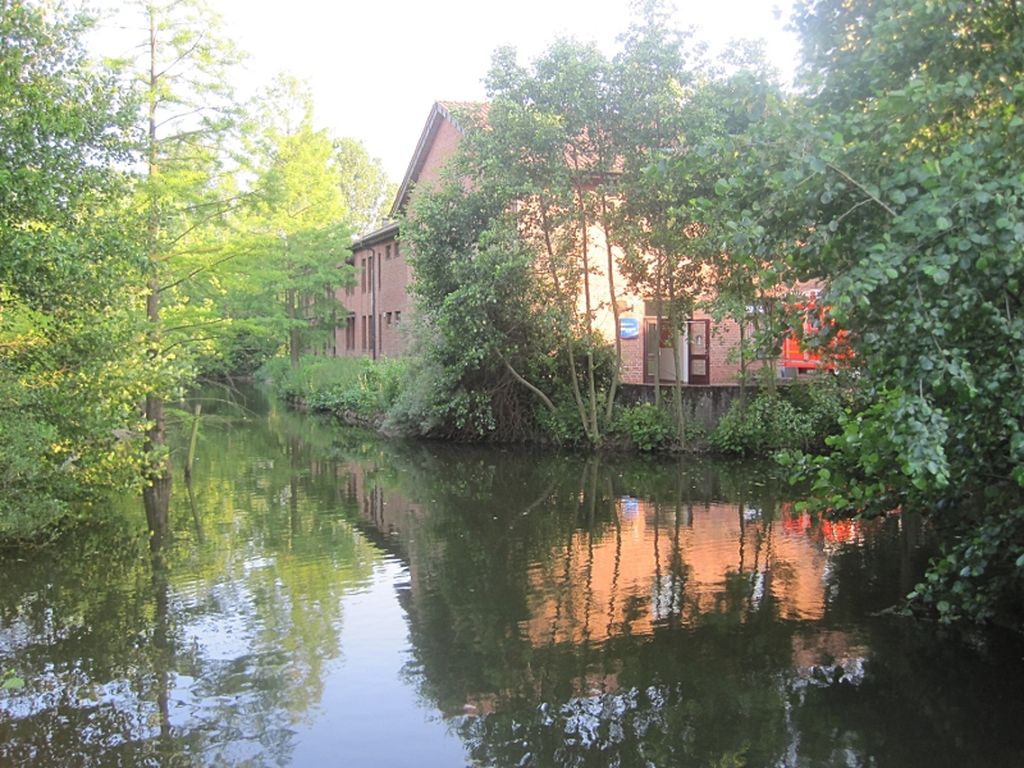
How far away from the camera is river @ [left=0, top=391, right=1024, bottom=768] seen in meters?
5.21

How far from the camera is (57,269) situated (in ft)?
22.3

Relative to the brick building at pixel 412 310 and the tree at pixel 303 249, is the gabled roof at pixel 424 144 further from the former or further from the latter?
the tree at pixel 303 249

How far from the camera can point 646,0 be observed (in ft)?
56.5

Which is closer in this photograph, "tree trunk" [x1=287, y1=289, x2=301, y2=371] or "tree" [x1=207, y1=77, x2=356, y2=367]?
"tree" [x1=207, y1=77, x2=356, y2=367]

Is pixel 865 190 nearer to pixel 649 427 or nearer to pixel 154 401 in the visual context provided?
pixel 154 401

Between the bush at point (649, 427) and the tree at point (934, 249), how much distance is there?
42.1ft

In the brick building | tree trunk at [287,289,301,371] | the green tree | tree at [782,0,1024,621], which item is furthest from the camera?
tree trunk at [287,289,301,371]

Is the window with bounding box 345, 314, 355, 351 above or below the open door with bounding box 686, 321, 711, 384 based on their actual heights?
above

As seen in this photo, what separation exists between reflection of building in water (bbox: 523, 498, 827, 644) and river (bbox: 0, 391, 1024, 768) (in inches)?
1.5

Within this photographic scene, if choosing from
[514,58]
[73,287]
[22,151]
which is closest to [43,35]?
[22,151]

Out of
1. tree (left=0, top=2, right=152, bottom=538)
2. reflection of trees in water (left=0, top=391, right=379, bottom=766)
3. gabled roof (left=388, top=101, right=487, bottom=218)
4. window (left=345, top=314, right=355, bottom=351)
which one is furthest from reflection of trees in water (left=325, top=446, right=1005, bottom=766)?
window (left=345, top=314, right=355, bottom=351)

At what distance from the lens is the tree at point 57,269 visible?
678 centimetres

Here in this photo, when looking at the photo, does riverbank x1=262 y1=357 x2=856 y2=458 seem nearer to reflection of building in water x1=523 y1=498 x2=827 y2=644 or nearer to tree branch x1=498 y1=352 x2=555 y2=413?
tree branch x1=498 y1=352 x2=555 y2=413

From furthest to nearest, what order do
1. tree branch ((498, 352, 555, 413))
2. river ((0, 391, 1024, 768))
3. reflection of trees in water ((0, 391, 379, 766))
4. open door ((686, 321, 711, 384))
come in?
1. open door ((686, 321, 711, 384))
2. tree branch ((498, 352, 555, 413))
3. reflection of trees in water ((0, 391, 379, 766))
4. river ((0, 391, 1024, 768))
